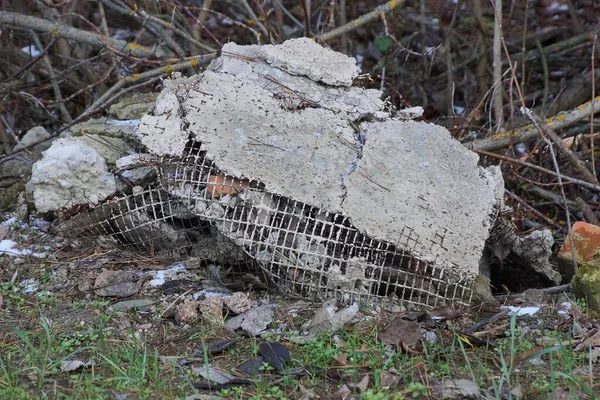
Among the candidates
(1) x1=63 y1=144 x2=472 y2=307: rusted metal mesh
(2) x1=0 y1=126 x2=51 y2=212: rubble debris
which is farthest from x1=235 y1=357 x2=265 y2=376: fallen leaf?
(2) x1=0 y1=126 x2=51 y2=212: rubble debris

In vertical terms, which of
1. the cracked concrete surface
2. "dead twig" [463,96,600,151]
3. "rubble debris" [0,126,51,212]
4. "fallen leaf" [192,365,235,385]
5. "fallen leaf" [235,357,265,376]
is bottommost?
"fallen leaf" [192,365,235,385]

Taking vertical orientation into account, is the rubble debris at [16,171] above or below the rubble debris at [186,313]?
above

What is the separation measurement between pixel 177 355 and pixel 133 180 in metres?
1.22

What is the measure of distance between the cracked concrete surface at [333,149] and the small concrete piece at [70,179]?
1.54ft

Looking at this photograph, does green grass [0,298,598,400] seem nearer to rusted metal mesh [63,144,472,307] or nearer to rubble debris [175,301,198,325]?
rubble debris [175,301,198,325]

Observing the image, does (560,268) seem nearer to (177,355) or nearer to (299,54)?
(299,54)

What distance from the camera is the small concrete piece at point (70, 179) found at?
3.88 m

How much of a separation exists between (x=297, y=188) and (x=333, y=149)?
0.33 m

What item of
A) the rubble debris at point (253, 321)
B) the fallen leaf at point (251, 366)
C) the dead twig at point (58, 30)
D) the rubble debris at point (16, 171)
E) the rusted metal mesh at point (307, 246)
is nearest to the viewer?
the fallen leaf at point (251, 366)

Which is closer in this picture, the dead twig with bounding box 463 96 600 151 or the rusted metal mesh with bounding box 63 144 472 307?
the rusted metal mesh with bounding box 63 144 472 307

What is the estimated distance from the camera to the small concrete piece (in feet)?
12.7

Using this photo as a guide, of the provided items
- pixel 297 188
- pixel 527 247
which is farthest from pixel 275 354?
pixel 527 247

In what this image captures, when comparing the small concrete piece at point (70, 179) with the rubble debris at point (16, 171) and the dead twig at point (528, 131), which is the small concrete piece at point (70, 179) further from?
the dead twig at point (528, 131)

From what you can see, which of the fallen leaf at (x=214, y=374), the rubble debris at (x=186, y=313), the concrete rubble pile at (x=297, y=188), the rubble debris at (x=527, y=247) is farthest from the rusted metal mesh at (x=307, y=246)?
the fallen leaf at (x=214, y=374)
